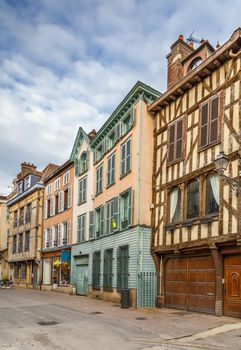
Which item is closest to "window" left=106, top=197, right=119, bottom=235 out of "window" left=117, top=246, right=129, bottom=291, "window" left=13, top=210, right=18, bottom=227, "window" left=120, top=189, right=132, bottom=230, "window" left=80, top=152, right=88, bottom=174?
"window" left=120, top=189, right=132, bottom=230

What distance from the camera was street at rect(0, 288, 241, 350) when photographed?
9.17 m

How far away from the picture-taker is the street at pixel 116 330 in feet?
30.1

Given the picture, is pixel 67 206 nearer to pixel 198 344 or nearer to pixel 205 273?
pixel 205 273

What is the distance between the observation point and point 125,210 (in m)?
20.4

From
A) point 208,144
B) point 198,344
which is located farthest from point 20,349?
point 208,144

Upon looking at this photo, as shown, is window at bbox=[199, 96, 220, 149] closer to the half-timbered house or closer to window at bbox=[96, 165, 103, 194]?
the half-timbered house

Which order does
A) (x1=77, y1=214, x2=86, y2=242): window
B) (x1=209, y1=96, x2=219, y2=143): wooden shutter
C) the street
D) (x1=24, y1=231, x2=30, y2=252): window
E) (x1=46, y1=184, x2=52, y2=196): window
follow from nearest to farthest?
the street
(x1=209, y1=96, x2=219, y2=143): wooden shutter
(x1=77, y1=214, x2=86, y2=242): window
(x1=46, y1=184, x2=52, y2=196): window
(x1=24, y1=231, x2=30, y2=252): window

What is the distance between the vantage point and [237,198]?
1305 cm

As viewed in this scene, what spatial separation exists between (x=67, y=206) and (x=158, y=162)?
12.6 metres

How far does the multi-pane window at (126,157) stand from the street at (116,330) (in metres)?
7.28

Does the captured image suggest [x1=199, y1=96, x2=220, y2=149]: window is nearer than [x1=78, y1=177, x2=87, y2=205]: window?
Yes

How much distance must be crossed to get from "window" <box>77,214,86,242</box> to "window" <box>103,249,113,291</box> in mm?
4231

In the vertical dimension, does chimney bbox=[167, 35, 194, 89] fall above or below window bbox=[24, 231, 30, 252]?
above

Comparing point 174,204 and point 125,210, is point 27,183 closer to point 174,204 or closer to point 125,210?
point 125,210
